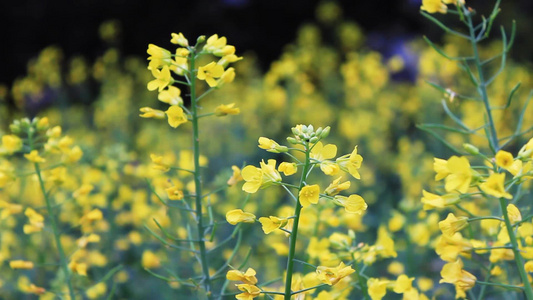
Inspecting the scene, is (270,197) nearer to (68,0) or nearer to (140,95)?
(140,95)

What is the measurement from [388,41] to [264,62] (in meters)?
2.44

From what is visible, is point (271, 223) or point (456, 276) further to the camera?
point (456, 276)

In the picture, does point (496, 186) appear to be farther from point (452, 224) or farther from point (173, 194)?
point (173, 194)

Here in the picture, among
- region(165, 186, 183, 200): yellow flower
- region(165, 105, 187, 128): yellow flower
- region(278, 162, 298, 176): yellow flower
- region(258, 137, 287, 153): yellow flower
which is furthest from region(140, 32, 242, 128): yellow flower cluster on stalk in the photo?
region(278, 162, 298, 176): yellow flower

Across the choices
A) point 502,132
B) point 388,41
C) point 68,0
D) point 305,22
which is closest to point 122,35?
point 68,0

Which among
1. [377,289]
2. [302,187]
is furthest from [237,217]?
[377,289]

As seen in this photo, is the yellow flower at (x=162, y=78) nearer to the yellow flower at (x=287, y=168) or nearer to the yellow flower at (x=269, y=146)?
the yellow flower at (x=269, y=146)

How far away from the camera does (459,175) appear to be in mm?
1487

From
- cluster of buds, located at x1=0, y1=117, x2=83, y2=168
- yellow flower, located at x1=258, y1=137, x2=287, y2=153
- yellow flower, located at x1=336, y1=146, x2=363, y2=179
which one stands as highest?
yellow flower, located at x1=258, y1=137, x2=287, y2=153

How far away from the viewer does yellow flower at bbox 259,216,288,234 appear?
1.52 meters

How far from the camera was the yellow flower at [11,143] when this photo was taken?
230 cm

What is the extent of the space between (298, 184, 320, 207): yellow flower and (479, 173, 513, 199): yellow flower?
44 cm

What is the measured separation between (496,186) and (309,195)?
496 mm

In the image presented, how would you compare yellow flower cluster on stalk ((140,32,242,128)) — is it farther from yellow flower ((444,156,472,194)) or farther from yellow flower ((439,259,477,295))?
yellow flower ((439,259,477,295))
